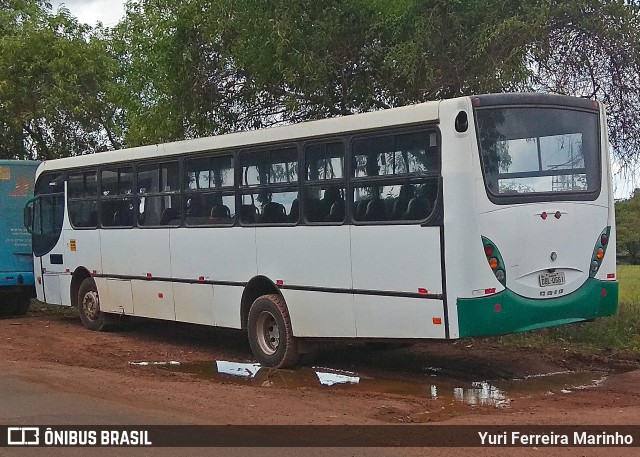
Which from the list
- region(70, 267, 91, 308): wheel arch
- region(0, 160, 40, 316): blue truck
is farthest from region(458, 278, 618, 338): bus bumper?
region(0, 160, 40, 316): blue truck

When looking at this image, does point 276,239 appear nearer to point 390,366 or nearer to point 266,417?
point 390,366

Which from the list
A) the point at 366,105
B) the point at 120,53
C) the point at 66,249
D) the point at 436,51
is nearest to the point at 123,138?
the point at 120,53

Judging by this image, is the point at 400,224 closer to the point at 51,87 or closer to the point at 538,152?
the point at 538,152

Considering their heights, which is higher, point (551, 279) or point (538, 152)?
point (538, 152)

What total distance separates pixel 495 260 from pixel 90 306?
826cm

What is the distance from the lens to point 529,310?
29.9 feet

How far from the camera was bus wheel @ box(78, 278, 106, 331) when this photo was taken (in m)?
14.9

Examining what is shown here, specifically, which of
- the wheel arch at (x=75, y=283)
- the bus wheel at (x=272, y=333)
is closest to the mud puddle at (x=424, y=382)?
the bus wheel at (x=272, y=333)

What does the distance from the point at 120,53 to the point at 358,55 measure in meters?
12.2

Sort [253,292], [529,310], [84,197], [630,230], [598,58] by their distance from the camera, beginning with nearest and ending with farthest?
[529,310] < [253,292] < [598,58] < [84,197] < [630,230]

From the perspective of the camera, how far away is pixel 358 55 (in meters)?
14.6

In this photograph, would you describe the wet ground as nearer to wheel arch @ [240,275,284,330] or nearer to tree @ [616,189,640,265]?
wheel arch @ [240,275,284,330]

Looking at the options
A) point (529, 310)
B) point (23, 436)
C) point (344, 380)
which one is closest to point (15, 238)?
point (344, 380)

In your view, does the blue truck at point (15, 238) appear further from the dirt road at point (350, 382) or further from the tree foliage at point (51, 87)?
the tree foliage at point (51, 87)
